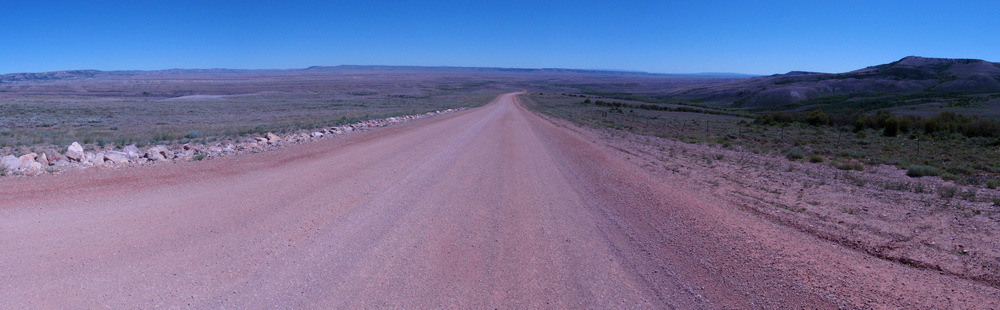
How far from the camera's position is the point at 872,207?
7.91m

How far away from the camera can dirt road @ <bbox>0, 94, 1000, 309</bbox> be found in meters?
4.35

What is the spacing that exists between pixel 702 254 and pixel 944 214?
16.2 feet

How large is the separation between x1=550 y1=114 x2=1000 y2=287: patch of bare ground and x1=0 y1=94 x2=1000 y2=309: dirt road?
505mm

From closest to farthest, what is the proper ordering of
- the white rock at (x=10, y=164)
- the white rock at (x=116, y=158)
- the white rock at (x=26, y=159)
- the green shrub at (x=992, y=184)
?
the white rock at (x=10, y=164) < the white rock at (x=26, y=159) < the green shrub at (x=992, y=184) < the white rock at (x=116, y=158)

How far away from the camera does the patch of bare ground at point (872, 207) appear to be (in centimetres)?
545

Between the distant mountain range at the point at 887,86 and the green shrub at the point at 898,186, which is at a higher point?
the distant mountain range at the point at 887,86

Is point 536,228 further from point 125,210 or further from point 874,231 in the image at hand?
point 125,210

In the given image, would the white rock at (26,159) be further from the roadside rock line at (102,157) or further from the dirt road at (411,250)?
the dirt road at (411,250)

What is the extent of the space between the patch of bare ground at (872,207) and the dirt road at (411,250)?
19.9 inches

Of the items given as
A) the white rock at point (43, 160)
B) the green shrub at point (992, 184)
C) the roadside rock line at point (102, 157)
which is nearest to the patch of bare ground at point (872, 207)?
the green shrub at point (992, 184)

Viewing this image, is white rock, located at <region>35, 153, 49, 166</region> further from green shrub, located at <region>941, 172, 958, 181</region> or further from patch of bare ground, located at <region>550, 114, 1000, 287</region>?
green shrub, located at <region>941, 172, 958, 181</region>

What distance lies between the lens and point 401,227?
639 cm

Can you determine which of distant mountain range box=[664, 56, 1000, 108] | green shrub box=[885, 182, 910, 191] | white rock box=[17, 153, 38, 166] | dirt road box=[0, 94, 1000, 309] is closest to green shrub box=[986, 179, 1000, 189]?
green shrub box=[885, 182, 910, 191]

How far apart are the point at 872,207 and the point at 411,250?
25.0 feet
